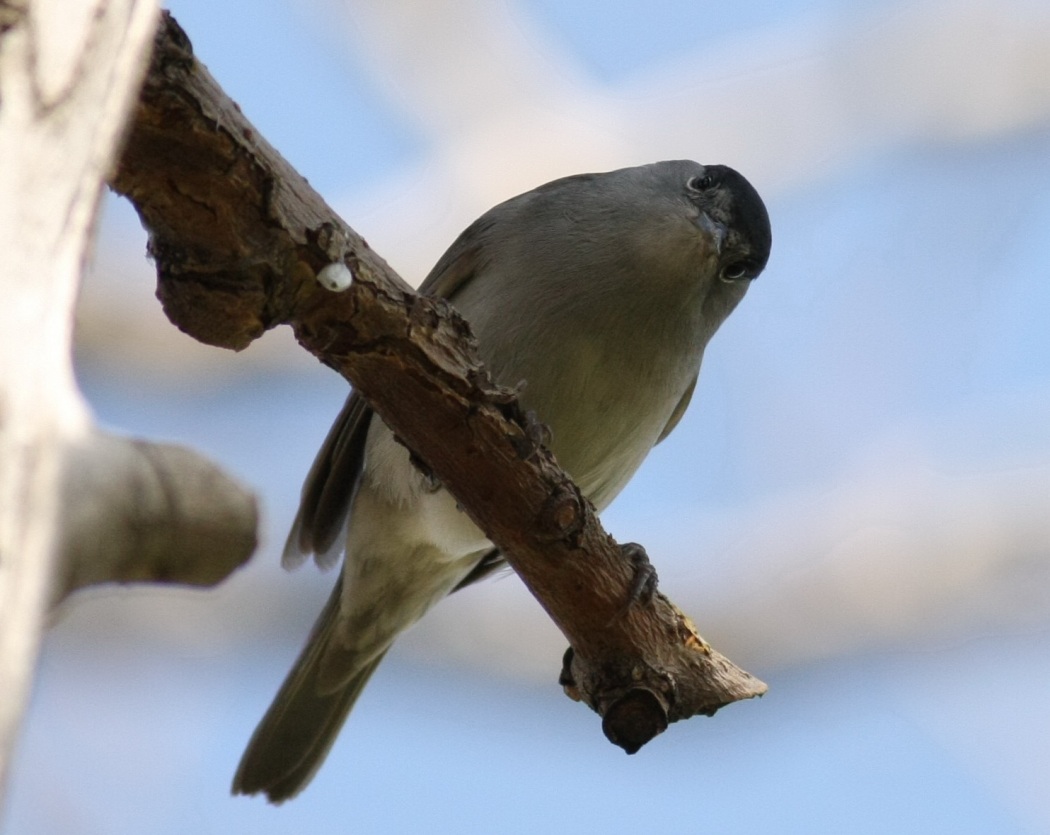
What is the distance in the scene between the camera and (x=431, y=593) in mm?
4426

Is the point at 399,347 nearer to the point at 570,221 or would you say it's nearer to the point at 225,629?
the point at 570,221

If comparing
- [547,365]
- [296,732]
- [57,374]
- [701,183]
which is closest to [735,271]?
[701,183]

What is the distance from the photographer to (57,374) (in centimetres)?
128

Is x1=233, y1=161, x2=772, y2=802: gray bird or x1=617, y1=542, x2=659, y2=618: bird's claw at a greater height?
x1=233, y1=161, x2=772, y2=802: gray bird

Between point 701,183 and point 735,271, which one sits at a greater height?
point 701,183

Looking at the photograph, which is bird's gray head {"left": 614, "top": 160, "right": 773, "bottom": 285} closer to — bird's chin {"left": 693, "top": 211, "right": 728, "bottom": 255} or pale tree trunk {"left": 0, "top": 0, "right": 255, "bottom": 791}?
bird's chin {"left": 693, "top": 211, "right": 728, "bottom": 255}

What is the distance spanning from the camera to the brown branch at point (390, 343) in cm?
235

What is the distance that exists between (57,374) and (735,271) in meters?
3.08

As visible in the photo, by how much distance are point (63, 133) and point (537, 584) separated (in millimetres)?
2054

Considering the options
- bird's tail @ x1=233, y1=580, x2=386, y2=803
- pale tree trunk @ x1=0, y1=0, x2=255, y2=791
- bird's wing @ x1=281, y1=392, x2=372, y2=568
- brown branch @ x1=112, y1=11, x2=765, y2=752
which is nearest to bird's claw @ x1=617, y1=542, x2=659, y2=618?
brown branch @ x1=112, y1=11, x2=765, y2=752

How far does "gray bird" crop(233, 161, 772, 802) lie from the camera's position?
3.83 m

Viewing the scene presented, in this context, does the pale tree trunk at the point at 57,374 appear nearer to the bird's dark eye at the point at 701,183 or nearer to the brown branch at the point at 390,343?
the brown branch at the point at 390,343

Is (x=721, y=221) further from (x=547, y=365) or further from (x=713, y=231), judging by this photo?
(x=547, y=365)

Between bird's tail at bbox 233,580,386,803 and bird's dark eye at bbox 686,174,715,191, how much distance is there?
1834mm
